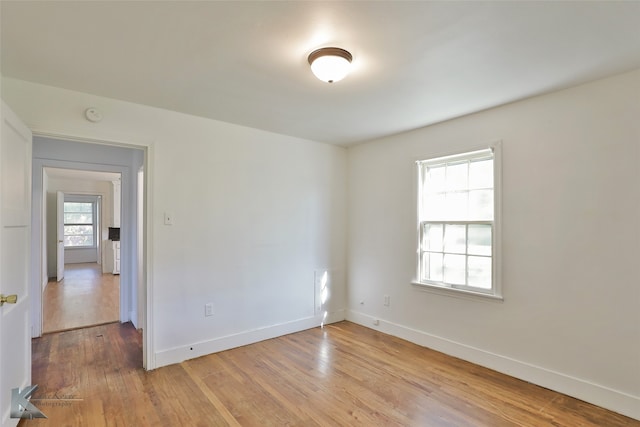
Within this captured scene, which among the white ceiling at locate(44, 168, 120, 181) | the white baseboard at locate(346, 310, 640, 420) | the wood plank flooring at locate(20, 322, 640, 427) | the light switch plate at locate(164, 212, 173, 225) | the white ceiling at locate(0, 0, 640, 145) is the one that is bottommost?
the wood plank flooring at locate(20, 322, 640, 427)

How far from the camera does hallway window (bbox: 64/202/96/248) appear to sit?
31.7ft

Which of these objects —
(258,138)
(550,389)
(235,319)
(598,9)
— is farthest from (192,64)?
(550,389)

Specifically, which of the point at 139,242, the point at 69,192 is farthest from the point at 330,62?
the point at 69,192

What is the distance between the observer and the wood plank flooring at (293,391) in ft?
7.14

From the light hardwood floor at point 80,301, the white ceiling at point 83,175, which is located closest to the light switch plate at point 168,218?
the light hardwood floor at point 80,301

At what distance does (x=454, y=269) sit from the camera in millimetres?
3291

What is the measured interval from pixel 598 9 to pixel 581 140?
1164 millimetres

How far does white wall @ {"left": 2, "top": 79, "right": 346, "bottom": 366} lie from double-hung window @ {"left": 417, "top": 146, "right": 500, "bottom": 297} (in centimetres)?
128

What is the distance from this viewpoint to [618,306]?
2270 mm

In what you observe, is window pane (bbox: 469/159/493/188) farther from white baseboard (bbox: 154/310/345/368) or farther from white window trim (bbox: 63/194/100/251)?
white window trim (bbox: 63/194/100/251)

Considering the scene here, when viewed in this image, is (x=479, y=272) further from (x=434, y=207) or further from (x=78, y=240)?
(x=78, y=240)

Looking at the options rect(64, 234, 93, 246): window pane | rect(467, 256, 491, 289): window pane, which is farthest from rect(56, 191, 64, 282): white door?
rect(467, 256, 491, 289): window pane

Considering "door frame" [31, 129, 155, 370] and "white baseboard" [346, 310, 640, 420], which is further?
"door frame" [31, 129, 155, 370]

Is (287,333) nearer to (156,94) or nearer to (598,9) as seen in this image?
(156,94)
